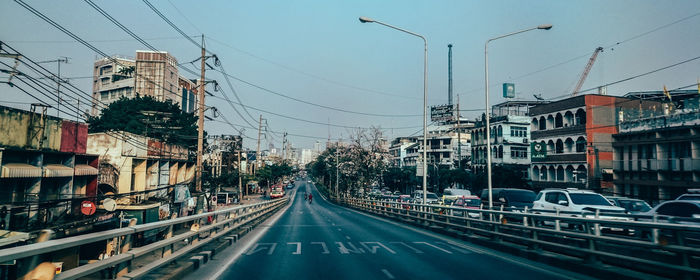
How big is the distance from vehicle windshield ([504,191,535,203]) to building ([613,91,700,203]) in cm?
2268

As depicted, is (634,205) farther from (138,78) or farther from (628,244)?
(138,78)

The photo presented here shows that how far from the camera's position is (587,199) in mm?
18375

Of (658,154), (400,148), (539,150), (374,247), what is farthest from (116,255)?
(400,148)

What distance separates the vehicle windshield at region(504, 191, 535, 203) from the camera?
24.2 metres

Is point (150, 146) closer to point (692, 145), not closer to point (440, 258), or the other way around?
point (440, 258)

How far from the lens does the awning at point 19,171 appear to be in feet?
71.8

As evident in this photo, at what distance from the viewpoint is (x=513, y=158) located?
7238cm

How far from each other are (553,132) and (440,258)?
4869cm

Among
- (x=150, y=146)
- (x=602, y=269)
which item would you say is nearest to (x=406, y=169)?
(x=150, y=146)

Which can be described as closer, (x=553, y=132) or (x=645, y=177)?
(x=645, y=177)

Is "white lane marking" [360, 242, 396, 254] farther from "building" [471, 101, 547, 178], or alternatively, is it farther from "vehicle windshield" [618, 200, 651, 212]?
"building" [471, 101, 547, 178]

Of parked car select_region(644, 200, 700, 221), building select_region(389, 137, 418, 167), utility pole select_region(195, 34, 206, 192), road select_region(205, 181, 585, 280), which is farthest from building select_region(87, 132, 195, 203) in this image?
building select_region(389, 137, 418, 167)

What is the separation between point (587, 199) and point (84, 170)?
3073 cm

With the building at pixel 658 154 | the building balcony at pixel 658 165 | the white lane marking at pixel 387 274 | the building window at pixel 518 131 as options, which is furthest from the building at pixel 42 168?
the building window at pixel 518 131
